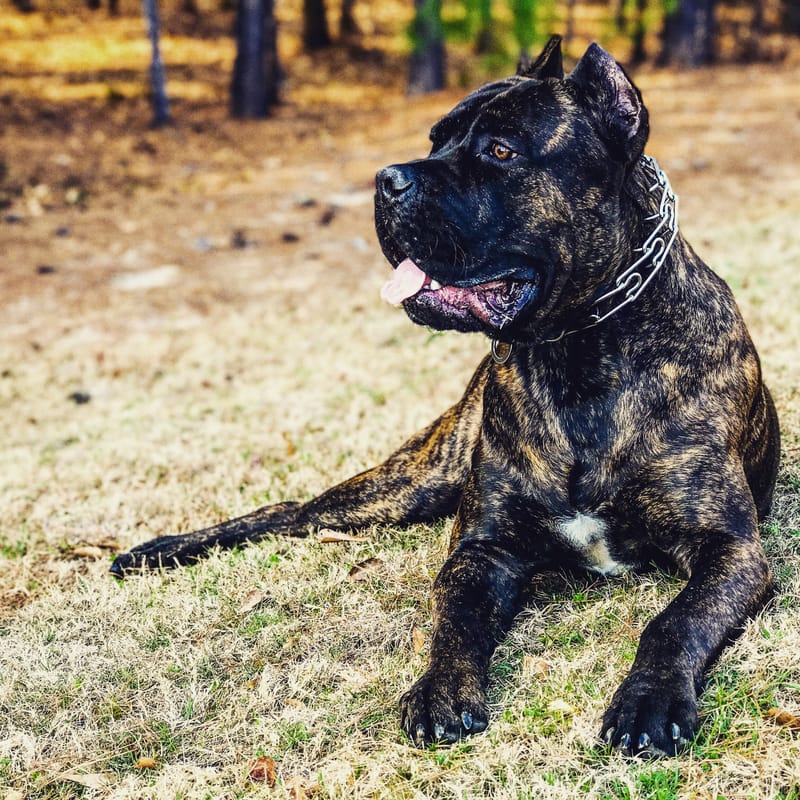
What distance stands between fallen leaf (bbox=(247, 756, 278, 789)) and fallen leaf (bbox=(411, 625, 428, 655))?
633mm

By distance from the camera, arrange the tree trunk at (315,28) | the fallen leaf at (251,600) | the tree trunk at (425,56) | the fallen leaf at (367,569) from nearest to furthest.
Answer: the fallen leaf at (251,600)
the fallen leaf at (367,569)
the tree trunk at (425,56)
the tree trunk at (315,28)

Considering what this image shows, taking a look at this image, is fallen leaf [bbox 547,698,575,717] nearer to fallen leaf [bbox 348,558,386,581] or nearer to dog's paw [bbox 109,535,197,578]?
fallen leaf [bbox 348,558,386,581]

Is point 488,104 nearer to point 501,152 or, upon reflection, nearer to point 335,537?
point 501,152

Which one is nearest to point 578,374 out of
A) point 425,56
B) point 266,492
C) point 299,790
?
point 299,790

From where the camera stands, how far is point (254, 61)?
600 inches

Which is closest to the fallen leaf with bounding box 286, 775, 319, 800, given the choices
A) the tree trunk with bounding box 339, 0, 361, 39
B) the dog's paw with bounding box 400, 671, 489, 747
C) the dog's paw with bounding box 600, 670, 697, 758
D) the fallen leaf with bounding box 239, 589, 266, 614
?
the dog's paw with bounding box 400, 671, 489, 747

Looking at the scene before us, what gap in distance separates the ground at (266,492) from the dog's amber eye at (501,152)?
57.6 inches

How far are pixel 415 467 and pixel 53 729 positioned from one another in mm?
1713

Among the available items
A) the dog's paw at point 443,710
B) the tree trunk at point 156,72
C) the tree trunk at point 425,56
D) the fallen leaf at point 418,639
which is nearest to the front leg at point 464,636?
the dog's paw at point 443,710

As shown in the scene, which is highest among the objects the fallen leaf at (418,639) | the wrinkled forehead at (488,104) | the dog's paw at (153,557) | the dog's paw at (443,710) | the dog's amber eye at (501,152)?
the wrinkled forehead at (488,104)

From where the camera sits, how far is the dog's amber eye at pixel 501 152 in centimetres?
310

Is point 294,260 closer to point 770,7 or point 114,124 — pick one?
point 114,124

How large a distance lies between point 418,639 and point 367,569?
0.59 meters

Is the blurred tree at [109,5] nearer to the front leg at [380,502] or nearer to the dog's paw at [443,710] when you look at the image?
the front leg at [380,502]
